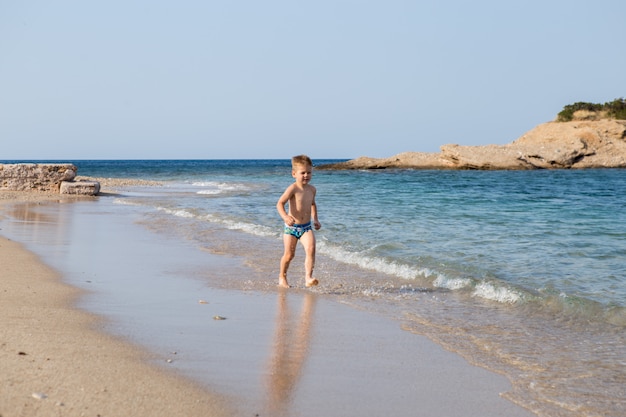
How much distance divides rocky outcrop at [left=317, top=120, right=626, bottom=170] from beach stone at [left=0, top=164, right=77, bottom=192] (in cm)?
4396

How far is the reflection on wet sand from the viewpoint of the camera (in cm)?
400

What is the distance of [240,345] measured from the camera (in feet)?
17.1

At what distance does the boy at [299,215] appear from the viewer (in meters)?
8.11

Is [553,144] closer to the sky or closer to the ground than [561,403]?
closer to the sky

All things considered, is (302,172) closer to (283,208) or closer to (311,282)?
(283,208)

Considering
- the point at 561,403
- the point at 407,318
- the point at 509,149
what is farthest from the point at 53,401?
the point at 509,149

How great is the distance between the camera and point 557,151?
62438mm

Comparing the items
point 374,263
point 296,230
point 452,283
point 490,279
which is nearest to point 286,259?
A: point 296,230

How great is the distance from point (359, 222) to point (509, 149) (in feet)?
167

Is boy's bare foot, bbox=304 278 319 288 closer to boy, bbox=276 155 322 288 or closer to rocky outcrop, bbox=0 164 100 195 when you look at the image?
boy, bbox=276 155 322 288

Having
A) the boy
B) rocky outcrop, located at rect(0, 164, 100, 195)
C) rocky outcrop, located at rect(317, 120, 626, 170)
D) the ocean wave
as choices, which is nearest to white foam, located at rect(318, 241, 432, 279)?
the boy

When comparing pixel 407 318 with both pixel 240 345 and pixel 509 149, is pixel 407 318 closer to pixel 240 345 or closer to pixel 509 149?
pixel 240 345

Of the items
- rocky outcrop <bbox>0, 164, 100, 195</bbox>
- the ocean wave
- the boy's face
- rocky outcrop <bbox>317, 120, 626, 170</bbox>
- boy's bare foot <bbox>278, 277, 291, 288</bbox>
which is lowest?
boy's bare foot <bbox>278, 277, 291, 288</bbox>

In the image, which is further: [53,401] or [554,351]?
[554,351]
